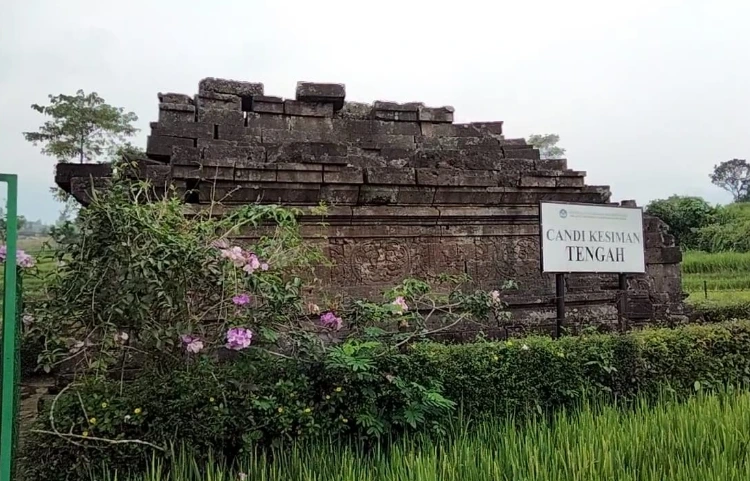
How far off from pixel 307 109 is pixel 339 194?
3.57 ft

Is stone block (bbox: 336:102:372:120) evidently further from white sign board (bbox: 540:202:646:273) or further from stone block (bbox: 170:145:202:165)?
white sign board (bbox: 540:202:646:273)

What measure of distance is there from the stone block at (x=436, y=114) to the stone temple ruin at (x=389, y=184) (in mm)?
12

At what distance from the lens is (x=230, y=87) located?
502 centimetres

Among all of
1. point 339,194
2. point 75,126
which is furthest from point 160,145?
point 75,126

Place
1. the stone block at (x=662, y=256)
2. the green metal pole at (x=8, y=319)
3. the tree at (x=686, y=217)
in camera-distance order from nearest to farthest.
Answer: the green metal pole at (x=8, y=319) → the stone block at (x=662, y=256) → the tree at (x=686, y=217)

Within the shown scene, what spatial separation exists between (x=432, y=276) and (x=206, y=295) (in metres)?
2.42

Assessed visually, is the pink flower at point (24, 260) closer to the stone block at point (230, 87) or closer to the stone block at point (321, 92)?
the stone block at point (230, 87)

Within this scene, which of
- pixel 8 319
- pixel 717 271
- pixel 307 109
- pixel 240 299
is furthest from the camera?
pixel 717 271

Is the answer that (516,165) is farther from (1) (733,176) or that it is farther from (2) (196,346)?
(1) (733,176)

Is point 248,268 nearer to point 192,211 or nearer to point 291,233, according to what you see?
point 291,233

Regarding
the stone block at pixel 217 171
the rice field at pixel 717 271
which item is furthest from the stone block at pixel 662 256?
the rice field at pixel 717 271

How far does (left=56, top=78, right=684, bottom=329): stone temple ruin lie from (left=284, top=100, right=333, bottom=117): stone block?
0.04ft

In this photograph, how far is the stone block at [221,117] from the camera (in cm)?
480

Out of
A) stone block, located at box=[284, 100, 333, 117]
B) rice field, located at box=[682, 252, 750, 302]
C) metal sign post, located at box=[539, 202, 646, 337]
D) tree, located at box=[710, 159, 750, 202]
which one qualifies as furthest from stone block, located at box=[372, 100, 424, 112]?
tree, located at box=[710, 159, 750, 202]
